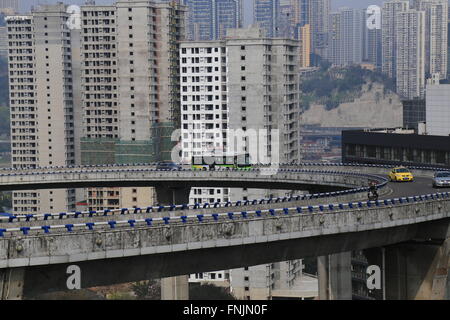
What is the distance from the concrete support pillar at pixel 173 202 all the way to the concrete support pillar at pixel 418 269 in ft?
122

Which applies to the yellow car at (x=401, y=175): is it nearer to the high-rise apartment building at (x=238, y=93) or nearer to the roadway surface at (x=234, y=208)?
the roadway surface at (x=234, y=208)

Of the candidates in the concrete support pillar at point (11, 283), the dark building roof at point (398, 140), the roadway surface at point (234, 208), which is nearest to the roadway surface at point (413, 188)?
the roadway surface at point (234, 208)

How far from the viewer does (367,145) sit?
145 meters

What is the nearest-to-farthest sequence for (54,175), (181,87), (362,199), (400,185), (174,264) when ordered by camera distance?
(174,264)
(362,199)
(400,185)
(54,175)
(181,87)

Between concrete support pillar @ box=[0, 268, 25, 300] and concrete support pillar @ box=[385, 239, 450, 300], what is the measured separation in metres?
33.1

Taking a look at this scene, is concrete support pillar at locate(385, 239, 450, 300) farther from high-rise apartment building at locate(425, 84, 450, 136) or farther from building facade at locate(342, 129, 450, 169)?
high-rise apartment building at locate(425, 84, 450, 136)

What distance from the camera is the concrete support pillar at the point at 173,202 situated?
105 meters

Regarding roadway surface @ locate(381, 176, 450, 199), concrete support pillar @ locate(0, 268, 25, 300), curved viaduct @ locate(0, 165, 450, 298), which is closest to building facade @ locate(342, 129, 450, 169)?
roadway surface @ locate(381, 176, 450, 199)

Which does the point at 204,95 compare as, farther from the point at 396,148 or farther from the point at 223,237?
the point at 223,237

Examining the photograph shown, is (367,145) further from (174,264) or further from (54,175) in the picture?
(174,264)

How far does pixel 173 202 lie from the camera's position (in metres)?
114

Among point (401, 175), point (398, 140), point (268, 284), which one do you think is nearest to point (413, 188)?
point (401, 175)
